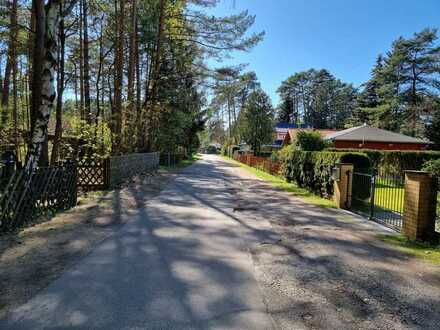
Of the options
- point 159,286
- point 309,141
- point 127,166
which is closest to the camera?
point 159,286

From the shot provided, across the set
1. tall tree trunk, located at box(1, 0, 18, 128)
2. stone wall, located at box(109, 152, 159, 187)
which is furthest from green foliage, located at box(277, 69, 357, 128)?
tall tree trunk, located at box(1, 0, 18, 128)

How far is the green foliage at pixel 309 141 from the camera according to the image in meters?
18.9

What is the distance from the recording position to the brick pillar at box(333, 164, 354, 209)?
948 centimetres

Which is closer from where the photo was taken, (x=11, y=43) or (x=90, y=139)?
(x=90, y=139)

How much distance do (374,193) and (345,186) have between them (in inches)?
48.9

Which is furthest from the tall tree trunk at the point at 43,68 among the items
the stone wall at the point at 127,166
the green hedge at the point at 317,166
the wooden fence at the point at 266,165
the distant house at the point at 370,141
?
the distant house at the point at 370,141

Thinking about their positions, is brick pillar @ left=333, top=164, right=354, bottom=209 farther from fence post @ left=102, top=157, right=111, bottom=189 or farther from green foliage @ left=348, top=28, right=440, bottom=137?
green foliage @ left=348, top=28, right=440, bottom=137

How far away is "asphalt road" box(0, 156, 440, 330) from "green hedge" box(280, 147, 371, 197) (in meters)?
4.15

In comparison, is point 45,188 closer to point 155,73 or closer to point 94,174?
point 94,174

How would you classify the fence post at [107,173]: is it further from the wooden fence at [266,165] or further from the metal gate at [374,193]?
the wooden fence at [266,165]

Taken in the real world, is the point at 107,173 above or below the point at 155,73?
below

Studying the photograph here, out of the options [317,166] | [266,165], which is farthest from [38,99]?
[266,165]

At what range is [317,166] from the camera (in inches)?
484

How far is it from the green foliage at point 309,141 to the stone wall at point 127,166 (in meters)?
9.53
